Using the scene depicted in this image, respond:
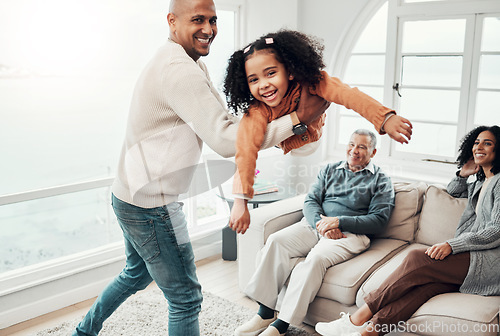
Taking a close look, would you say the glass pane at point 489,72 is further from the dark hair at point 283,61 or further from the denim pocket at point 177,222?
the denim pocket at point 177,222

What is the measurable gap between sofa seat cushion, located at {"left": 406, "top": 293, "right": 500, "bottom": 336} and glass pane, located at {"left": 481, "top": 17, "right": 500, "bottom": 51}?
1.80 meters

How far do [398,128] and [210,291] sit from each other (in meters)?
2.25

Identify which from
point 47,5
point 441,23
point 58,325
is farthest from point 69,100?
point 441,23

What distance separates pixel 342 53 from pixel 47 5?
2.26 metres

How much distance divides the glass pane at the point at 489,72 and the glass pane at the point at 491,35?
0.19ft

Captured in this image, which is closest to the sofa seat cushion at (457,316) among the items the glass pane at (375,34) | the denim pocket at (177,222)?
the denim pocket at (177,222)

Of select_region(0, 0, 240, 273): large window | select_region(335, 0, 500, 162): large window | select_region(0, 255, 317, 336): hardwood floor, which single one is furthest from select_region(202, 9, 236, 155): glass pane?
select_region(0, 255, 317, 336): hardwood floor

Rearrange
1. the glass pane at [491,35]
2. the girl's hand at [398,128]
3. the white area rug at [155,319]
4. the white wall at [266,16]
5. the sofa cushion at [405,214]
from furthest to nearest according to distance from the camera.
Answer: the white wall at [266,16] → the glass pane at [491,35] → the sofa cushion at [405,214] → the white area rug at [155,319] → the girl's hand at [398,128]

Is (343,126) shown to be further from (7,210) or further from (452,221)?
(7,210)

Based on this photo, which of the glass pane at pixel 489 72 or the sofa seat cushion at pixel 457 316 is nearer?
the sofa seat cushion at pixel 457 316

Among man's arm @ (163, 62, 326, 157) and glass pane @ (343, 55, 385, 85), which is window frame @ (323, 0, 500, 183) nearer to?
glass pane @ (343, 55, 385, 85)

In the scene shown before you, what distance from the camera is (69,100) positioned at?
277 centimetres

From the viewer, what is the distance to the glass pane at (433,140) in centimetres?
339

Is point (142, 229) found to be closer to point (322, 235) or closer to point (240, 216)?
point (240, 216)
